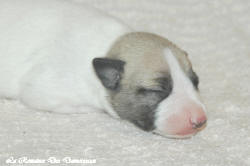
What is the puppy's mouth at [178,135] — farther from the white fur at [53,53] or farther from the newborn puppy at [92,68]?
the white fur at [53,53]

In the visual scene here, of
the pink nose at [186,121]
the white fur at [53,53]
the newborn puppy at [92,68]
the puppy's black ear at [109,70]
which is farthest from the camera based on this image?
the white fur at [53,53]

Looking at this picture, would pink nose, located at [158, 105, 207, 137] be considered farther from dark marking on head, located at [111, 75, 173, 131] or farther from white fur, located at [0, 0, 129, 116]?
white fur, located at [0, 0, 129, 116]

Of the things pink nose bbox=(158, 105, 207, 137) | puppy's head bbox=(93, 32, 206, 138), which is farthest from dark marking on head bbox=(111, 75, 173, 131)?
pink nose bbox=(158, 105, 207, 137)

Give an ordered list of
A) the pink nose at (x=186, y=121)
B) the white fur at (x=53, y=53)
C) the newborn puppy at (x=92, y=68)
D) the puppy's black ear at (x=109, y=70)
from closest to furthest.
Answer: the pink nose at (x=186, y=121), the newborn puppy at (x=92, y=68), the puppy's black ear at (x=109, y=70), the white fur at (x=53, y=53)

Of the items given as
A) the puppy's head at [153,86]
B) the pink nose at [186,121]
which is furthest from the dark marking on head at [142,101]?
the pink nose at [186,121]

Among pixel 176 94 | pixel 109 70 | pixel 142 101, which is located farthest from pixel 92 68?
pixel 176 94

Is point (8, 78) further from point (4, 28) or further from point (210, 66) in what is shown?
point (210, 66)

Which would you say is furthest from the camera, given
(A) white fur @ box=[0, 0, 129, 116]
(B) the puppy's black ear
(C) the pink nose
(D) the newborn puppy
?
(A) white fur @ box=[0, 0, 129, 116]

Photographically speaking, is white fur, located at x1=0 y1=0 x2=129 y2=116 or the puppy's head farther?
white fur, located at x1=0 y1=0 x2=129 y2=116
